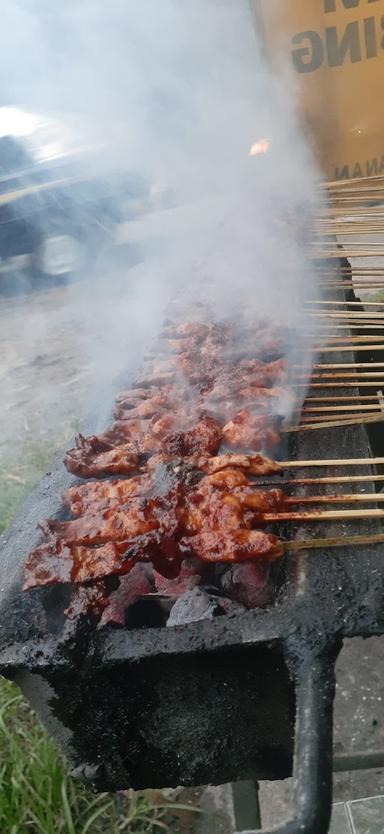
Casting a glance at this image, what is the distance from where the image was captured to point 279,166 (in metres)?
8.02

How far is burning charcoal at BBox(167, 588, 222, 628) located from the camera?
2.04 metres

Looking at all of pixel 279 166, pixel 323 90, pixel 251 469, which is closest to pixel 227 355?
pixel 251 469

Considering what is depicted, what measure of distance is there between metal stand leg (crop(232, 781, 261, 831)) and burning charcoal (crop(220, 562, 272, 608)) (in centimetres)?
96

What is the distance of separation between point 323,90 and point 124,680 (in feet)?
25.8

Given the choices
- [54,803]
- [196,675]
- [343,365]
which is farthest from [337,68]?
[54,803]

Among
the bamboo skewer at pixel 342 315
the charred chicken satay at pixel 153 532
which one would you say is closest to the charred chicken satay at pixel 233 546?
the charred chicken satay at pixel 153 532

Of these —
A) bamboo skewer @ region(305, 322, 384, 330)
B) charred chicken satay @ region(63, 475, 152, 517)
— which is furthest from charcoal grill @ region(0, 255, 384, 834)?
bamboo skewer @ region(305, 322, 384, 330)

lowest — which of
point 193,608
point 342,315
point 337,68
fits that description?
point 193,608

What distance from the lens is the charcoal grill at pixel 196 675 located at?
1.81 metres

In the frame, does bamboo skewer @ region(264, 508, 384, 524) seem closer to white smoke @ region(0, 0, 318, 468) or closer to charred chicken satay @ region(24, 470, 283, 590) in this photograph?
charred chicken satay @ region(24, 470, 283, 590)

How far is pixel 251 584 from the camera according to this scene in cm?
216

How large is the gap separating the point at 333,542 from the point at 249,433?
82cm

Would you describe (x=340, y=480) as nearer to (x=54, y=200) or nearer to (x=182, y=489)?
(x=182, y=489)

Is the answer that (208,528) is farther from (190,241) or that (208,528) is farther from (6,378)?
(6,378)
